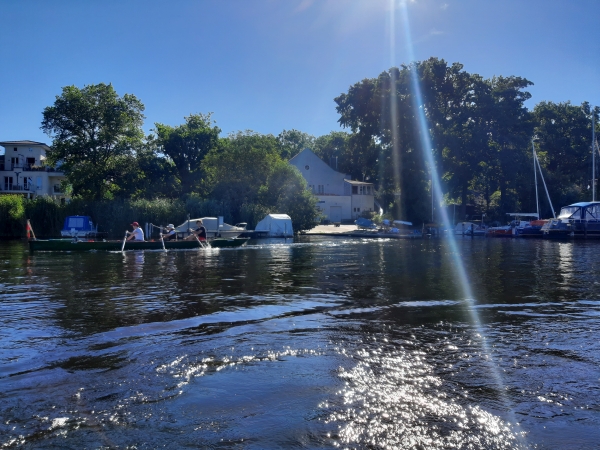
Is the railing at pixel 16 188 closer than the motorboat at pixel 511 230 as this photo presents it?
No

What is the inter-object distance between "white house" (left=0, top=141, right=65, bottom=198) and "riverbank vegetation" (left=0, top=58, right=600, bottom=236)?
18.8 metres

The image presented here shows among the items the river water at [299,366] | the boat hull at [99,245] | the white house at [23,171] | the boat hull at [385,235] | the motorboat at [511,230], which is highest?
the white house at [23,171]

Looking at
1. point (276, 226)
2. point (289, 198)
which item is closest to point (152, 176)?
point (289, 198)

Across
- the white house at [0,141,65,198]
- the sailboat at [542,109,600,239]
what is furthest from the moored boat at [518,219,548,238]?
the white house at [0,141,65,198]

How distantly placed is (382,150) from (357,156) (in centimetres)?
847

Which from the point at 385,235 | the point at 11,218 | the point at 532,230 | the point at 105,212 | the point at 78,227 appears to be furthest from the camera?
the point at 532,230

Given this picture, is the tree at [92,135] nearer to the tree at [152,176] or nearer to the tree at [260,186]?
the tree at [152,176]

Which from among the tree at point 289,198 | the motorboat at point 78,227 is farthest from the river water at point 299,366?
the tree at point 289,198

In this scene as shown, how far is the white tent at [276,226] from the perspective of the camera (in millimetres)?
51219

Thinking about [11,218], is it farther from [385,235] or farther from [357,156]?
[357,156]

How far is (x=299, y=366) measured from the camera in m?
8.98

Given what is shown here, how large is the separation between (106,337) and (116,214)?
1731 inches

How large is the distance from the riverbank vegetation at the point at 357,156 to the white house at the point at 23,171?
18.8 meters

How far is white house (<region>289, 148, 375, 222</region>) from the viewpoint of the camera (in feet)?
269
